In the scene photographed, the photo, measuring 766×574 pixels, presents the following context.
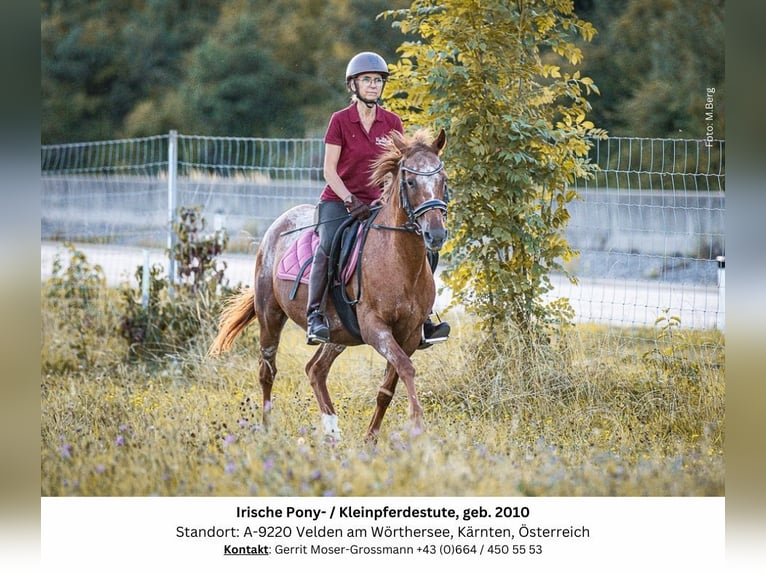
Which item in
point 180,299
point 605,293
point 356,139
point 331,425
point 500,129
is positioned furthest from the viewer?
point 605,293

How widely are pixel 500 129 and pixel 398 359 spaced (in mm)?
2534

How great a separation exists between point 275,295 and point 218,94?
7.82 meters

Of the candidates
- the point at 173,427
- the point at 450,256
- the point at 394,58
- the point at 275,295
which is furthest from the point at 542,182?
the point at 394,58

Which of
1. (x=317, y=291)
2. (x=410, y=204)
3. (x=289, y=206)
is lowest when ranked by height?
(x=317, y=291)

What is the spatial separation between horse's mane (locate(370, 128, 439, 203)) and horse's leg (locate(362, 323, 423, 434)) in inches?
37.7

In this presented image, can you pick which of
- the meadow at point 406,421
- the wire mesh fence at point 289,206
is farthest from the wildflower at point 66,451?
the wire mesh fence at point 289,206

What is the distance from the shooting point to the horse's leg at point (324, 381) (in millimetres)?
6652

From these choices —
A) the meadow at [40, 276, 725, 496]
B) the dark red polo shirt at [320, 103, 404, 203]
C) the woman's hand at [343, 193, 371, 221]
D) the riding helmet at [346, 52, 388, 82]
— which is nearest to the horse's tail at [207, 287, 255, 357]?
the meadow at [40, 276, 725, 496]

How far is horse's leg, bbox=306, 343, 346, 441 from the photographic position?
6652 millimetres

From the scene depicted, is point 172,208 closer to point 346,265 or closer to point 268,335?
point 268,335

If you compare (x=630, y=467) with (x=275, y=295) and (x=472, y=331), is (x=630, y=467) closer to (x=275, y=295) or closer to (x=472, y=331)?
(x=472, y=331)

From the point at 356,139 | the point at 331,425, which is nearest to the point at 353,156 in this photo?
the point at 356,139

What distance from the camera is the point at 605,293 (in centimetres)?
1212

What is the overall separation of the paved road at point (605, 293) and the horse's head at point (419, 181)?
3.21 m
